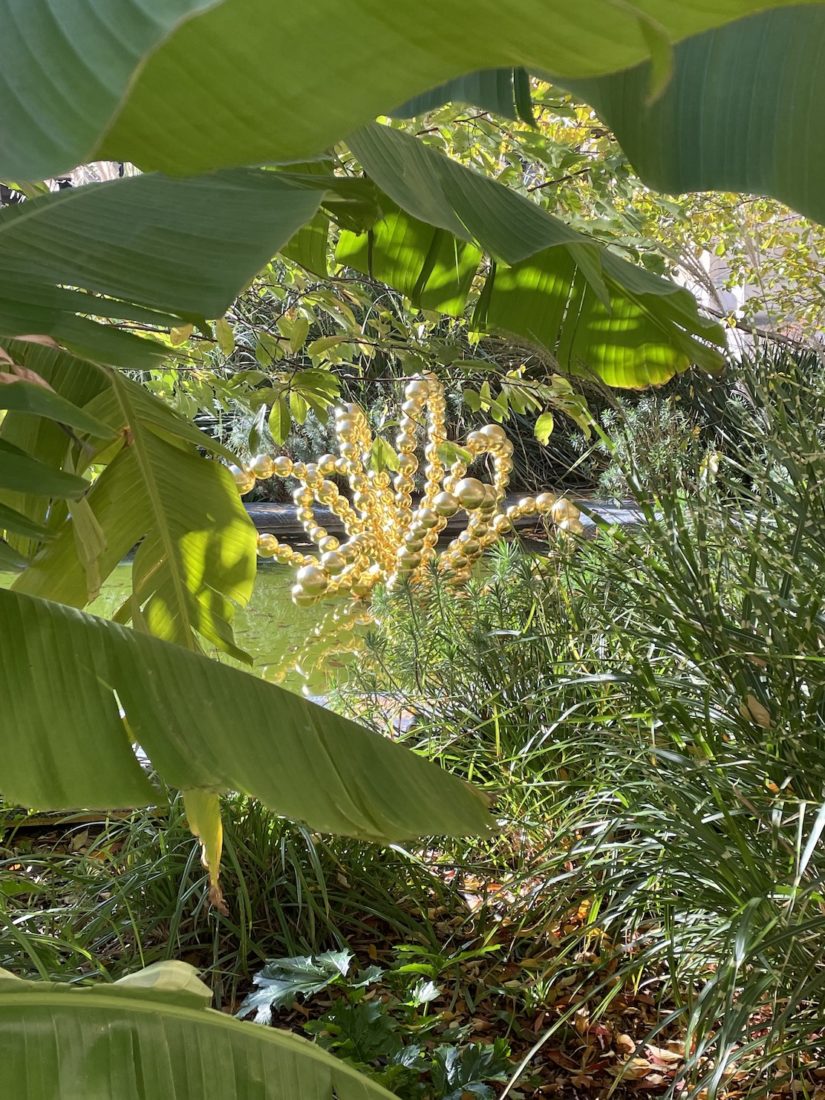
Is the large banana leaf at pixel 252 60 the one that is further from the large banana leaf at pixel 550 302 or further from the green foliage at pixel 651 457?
the green foliage at pixel 651 457

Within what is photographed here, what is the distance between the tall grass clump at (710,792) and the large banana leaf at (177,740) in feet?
2.32

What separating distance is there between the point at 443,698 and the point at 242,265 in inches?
86.1

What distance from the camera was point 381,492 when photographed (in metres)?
4.44

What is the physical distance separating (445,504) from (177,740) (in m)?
3.36

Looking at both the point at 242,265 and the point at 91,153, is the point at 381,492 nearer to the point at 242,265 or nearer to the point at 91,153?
the point at 242,265

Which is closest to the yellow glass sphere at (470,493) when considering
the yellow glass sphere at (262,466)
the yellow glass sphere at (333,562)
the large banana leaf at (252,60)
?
the yellow glass sphere at (333,562)

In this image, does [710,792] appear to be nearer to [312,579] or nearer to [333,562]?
[312,579]

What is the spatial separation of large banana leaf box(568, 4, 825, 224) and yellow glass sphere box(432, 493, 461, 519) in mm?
3230

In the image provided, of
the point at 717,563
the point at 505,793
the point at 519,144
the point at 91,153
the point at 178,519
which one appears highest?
the point at 91,153

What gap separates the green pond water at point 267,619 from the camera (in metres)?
4.68

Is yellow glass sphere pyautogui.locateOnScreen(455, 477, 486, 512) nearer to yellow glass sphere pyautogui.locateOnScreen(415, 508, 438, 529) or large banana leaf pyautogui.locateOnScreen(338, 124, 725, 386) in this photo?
yellow glass sphere pyautogui.locateOnScreen(415, 508, 438, 529)

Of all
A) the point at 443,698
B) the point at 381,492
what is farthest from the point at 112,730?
the point at 381,492

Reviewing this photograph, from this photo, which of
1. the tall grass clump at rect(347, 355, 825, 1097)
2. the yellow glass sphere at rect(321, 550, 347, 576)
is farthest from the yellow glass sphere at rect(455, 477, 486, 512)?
the tall grass clump at rect(347, 355, 825, 1097)

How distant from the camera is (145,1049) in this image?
23.5 inches
